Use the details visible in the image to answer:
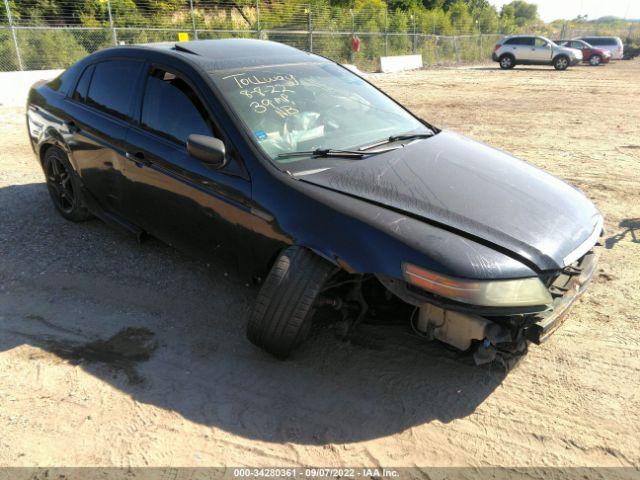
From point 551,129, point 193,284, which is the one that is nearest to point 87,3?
point 551,129

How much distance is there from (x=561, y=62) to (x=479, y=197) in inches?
1112

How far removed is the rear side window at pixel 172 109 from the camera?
3395 millimetres

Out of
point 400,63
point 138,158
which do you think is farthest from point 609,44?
point 138,158

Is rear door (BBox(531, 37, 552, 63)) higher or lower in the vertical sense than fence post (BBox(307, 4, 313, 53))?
lower

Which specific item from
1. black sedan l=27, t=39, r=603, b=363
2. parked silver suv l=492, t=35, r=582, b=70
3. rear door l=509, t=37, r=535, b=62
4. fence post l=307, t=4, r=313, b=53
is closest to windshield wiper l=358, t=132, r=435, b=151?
black sedan l=27, t=39, r=603, b=363

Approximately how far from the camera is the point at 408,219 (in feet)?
8.86

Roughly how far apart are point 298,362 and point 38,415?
1402 millimetres

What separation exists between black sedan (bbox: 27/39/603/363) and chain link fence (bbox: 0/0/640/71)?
8.62 ft

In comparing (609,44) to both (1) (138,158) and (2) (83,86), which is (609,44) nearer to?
(2) (83,86)

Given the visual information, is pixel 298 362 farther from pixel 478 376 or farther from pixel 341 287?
pixel 478 376

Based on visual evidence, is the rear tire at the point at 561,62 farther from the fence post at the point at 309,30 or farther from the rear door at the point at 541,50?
the fence post at the point at 309,30

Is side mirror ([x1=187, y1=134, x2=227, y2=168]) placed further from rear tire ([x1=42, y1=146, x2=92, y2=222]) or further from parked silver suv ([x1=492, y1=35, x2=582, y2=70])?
parked silver suv ([x1=492, y1=35, x2=582, y2=70])

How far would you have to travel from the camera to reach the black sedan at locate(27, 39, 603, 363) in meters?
2.58

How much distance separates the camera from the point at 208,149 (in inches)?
121
